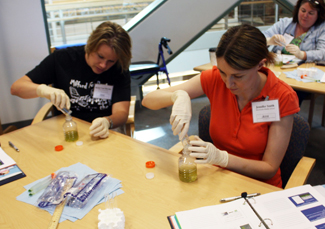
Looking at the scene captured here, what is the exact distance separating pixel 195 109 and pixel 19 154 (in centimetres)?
277

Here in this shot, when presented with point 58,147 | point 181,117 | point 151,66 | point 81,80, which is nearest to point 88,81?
point 81,80

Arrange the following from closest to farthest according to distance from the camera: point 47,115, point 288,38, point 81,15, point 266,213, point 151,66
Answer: point 266,213 → point 47,115 → point 288,38 → point 151,66 → point 81,15

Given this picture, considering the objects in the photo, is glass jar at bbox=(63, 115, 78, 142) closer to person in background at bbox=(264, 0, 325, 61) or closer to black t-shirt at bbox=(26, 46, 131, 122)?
black t-shirt at bbox=(26, 46, 131, 122)

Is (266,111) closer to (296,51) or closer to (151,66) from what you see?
(296,51)

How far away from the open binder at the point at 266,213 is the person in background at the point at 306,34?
2052 mm

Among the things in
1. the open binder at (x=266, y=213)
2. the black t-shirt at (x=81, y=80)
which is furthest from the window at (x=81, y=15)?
the open binder at (x=266, y=213)

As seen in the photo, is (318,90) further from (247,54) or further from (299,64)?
(247,54)

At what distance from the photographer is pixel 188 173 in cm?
108

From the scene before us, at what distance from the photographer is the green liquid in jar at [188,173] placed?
1.08m

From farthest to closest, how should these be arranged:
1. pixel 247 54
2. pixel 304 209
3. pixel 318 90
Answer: pixel 318 90
pixel 247 54
pixel 304 209

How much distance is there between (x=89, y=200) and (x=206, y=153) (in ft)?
1.60

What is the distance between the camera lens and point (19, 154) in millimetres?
1354

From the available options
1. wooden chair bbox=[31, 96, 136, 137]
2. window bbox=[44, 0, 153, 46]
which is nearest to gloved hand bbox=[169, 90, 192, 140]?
wooden chair bbox=[31, 96, 136, 137]

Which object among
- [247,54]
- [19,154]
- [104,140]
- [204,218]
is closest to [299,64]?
[247,54]
